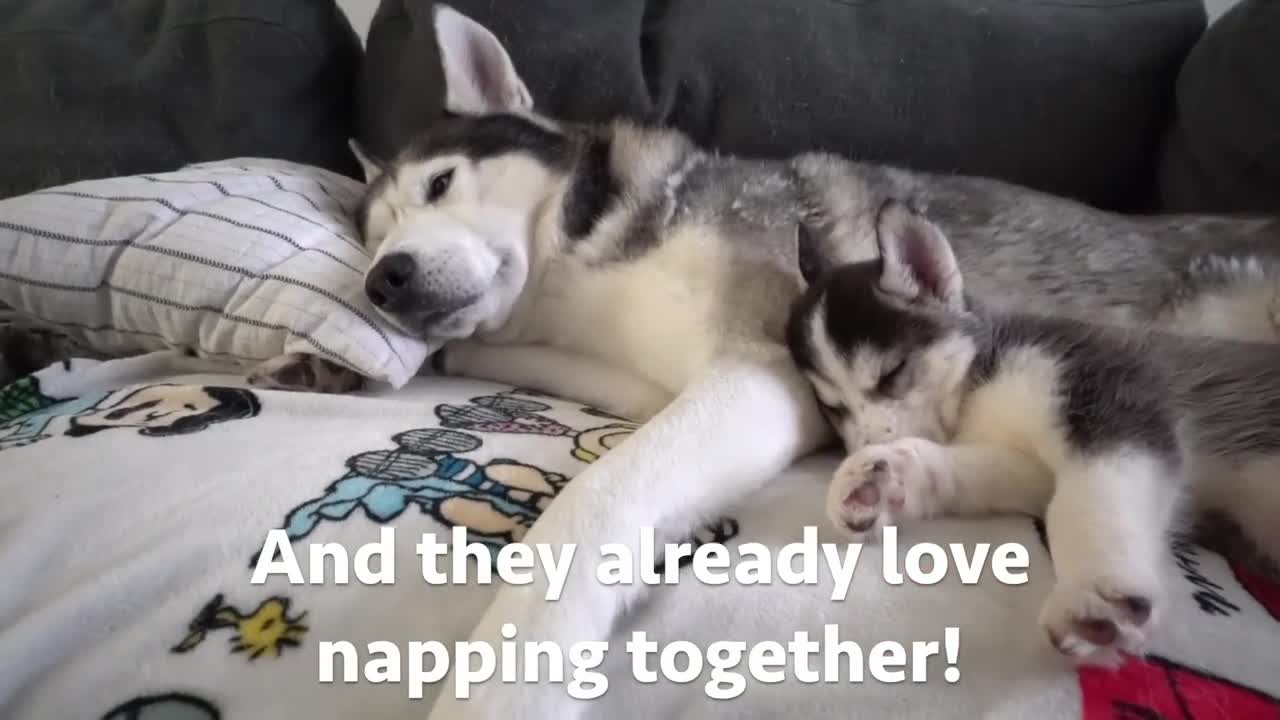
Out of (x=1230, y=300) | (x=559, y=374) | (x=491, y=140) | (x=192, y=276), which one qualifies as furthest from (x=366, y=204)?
(x=1230, y=300)

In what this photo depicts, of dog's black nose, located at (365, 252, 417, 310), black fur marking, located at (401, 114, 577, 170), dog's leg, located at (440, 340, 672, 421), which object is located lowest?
dog's leg, located at (440, 340, 672, 421)

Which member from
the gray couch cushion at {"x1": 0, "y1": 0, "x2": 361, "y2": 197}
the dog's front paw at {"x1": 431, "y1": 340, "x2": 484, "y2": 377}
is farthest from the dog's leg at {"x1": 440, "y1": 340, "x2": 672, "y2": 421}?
the gray couch cushion at {"x1": 0, "y1": 0, "x2": 361, "y2": 197}

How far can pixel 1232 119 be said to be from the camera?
1.77 m

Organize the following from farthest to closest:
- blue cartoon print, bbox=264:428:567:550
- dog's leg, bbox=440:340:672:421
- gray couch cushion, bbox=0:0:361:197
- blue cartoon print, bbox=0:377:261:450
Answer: gray couch cushion, bbox=0:0:361:197 → dog's leg, bbox=440:340:672:421 → blue cartoon print, bbox=0:377:261:450 → blue cartoon print, bbox=264:428:567:550

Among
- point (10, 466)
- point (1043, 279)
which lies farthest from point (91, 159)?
point (1043, 279)

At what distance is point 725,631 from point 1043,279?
1.09 meters

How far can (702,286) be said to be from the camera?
55.7 inches

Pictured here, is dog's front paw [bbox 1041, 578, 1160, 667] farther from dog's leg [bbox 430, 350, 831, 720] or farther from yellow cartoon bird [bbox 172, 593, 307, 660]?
yellow cartoon bird [bbox 172, 593, 307, 660]

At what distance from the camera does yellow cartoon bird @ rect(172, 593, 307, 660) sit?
0.81m

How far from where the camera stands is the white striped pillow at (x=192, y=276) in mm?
1372

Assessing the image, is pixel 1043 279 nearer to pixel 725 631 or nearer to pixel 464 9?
pixel 725 631

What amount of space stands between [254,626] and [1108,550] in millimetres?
880

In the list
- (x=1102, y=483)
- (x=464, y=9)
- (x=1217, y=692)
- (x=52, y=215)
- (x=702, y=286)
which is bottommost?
(x=1217, y=692)

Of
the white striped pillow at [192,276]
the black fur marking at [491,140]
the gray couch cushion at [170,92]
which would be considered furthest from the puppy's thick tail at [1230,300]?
the gray couch cushion at [170,92]
